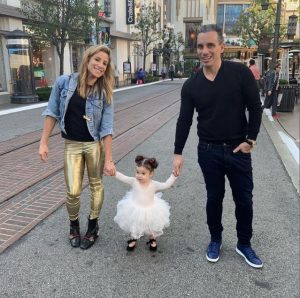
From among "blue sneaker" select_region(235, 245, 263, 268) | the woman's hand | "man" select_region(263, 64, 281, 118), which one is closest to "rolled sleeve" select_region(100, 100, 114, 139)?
the woman's hand

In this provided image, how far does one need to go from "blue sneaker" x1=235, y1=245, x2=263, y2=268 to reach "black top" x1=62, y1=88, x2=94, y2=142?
1.72 metres

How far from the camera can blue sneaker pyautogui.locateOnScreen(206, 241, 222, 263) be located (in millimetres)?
3325

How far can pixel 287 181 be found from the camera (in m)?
5.64

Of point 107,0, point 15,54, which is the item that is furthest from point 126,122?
point 107,0

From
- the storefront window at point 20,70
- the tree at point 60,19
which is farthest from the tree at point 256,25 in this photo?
the storefront window at point 20,70

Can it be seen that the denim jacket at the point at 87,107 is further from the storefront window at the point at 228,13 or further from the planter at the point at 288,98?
the storefront window at the point at 228,13

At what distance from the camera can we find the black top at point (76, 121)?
3281mm

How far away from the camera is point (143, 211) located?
11.0 ft

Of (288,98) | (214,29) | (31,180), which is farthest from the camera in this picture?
(288,98)

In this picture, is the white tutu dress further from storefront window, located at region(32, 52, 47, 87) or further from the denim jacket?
storefront window, located at region(32, 52, 47, 87)

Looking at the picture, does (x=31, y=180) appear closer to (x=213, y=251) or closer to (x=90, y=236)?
(x=90, y=236)

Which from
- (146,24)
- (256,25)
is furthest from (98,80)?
(256,25)

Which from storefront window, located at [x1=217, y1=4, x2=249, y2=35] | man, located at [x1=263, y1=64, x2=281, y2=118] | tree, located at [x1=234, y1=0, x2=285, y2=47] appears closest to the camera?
man, located at [x1=263, y1=64, x2=281, y2=118]

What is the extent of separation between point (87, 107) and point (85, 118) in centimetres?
10
